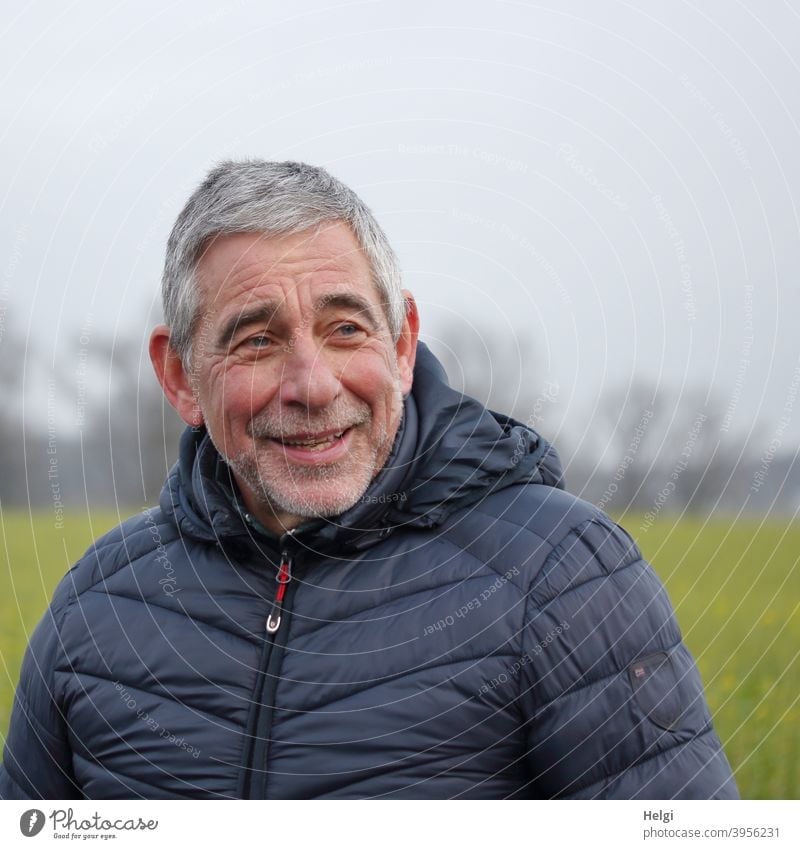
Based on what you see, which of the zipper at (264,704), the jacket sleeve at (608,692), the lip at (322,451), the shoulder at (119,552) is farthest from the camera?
the shoulder at (119,552)

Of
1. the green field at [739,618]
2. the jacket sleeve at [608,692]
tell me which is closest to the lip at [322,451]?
the jacket sleeve at [608,692]

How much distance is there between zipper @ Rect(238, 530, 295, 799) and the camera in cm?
201

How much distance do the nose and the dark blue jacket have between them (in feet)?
0.64

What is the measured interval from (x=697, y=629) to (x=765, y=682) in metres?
0.98

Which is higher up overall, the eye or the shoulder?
the eye

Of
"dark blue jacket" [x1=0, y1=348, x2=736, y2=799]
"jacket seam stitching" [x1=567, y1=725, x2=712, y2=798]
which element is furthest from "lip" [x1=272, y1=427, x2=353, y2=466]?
"jacket seam stitching" [x1=567, y1=725, x2=712, y2=798]

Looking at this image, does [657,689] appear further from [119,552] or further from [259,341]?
[119,552]

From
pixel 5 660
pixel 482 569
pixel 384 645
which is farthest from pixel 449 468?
pixel 5 660

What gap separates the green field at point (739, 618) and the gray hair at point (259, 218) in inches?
40.9

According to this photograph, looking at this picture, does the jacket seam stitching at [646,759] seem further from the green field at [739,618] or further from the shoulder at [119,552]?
the shoulder at [119,552]

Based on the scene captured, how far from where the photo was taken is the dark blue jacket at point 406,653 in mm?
1916

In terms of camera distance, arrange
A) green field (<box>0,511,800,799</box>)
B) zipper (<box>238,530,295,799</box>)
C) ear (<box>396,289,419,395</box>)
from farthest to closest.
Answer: green field (<box>0,511,800,799</box>), ear (<box>396,289,419,395</box>), zipper (<box>238,530,295,799</box>)

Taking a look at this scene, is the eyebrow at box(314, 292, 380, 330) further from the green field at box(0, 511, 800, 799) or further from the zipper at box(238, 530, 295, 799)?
the green field at box(0, 511, 800, 799)

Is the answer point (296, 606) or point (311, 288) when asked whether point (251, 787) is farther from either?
point (311, 288)
